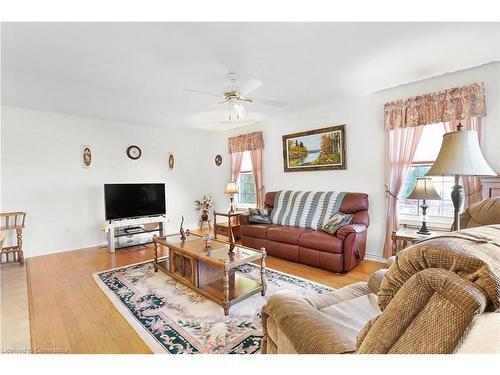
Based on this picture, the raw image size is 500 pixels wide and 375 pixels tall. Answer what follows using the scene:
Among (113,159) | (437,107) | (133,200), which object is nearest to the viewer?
(437,107)

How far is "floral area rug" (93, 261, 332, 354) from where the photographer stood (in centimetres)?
181

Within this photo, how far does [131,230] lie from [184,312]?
110 inches

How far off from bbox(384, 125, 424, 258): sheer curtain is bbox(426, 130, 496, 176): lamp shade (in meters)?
1.72

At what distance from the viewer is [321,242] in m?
3.15

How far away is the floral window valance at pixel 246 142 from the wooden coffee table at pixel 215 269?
8.80 ft

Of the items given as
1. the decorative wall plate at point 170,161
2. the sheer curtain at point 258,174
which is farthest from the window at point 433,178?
the decorative wall plate at point 170,161

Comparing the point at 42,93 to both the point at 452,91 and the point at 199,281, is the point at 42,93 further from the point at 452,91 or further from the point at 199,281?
the point at 452,91

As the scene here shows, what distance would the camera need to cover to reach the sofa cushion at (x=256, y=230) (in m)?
3.89

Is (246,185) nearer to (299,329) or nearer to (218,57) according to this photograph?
(218,57)

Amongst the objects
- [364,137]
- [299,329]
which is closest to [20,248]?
[299,329]

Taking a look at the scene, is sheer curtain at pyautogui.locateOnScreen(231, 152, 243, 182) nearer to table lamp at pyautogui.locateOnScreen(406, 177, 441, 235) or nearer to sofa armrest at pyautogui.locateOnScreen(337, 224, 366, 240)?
sofa armrest at pyautogui.locateOnScreen(337, 224, 366, 240)

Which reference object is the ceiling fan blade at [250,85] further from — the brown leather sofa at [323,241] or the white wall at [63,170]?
the white wall at [63,170]

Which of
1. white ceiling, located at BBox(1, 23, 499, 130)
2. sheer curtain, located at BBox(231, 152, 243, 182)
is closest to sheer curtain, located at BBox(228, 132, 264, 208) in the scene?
sheer curtain, located at BBox(231, 152, 243, 182)
